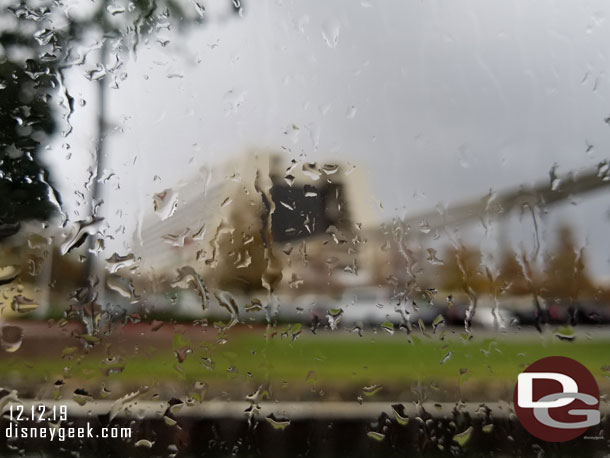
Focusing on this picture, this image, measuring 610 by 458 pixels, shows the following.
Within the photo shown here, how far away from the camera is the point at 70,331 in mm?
1226

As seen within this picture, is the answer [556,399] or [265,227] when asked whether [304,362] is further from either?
[556,399]

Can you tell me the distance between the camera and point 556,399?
1.20 m

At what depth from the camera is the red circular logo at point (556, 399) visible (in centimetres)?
120

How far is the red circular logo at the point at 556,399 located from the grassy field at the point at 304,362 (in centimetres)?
2

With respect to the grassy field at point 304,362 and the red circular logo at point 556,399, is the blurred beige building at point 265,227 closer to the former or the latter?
the grassy field at point 304,362

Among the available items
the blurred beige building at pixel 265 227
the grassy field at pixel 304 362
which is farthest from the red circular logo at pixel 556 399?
the blurred beige building at pixel 265 227

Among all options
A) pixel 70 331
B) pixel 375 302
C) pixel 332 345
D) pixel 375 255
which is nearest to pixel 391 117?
pixel 375 255

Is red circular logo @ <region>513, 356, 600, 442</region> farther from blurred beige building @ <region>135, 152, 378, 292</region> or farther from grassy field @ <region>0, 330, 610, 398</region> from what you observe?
blurred beige building @ <region>135, 152, 378, 292</region>

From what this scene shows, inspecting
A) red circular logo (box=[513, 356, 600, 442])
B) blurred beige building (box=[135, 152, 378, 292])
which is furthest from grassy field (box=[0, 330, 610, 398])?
blurred beige building (box=[135, 152, 378, 292])

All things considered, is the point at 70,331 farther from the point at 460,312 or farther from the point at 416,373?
the point at 460,312

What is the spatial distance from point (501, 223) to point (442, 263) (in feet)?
0.62

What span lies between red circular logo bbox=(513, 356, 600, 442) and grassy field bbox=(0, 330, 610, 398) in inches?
1.0

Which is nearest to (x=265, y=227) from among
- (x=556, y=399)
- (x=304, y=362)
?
(x=304, y=362)

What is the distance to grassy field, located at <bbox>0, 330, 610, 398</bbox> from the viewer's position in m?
1.22
